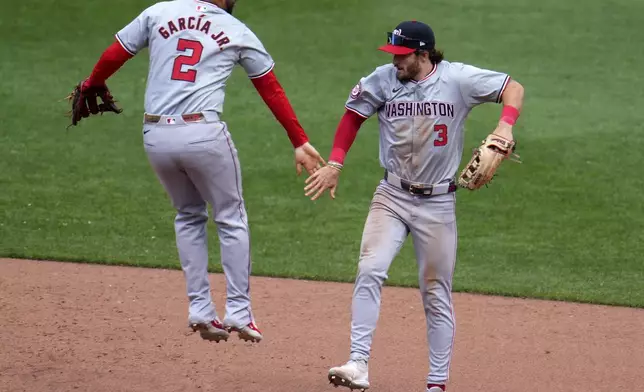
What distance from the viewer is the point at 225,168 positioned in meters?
6.16

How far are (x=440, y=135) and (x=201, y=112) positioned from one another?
4.39 feet

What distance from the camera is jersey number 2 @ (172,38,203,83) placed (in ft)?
19.7

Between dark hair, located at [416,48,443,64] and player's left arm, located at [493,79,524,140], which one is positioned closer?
player's left arm, located at [493,79,524,140]

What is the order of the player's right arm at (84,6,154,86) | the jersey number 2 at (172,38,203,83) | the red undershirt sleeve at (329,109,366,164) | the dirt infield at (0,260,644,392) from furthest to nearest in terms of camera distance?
the dirt infield at (0,260,644,392) → the red undershirt sleeve at (329,109,366,164) → the player's right arm at (84,6,154,86) → the jersey number 2 at (172,38,203,83)

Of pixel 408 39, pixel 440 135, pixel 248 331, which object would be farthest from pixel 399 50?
pixel 248 331

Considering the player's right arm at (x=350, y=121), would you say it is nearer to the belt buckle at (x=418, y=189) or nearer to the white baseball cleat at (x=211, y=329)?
the belt buckle at (x=418, y=189)

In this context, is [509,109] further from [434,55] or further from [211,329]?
[211,329]

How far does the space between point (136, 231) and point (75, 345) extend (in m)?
2.92

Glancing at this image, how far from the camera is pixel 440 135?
6410 millimetres

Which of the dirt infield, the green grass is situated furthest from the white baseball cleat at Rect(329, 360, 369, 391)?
the green grass

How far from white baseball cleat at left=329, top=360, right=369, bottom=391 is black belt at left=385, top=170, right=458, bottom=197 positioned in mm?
1019

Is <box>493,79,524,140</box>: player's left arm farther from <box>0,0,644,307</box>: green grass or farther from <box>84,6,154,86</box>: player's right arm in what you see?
<box>0,0,644,307</box>: green grass

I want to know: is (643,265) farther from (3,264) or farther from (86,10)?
(86,10)

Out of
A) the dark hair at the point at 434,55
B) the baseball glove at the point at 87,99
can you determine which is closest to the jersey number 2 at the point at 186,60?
the baseball glove at the point at 87,99
